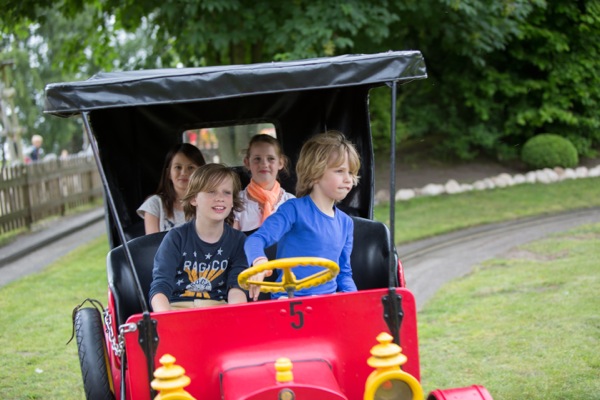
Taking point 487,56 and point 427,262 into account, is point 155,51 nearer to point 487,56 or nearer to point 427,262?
point 427,262

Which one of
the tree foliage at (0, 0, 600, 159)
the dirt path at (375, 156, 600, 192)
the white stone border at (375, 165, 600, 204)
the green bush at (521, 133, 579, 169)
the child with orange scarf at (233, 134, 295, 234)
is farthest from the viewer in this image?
the green bush at (521, 133, 579, 169)

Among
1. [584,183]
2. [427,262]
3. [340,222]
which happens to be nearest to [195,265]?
[340,222]

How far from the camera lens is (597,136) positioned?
16.7 meters

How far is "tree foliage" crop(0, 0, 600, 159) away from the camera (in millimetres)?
10344

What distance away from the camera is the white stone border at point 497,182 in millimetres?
14562

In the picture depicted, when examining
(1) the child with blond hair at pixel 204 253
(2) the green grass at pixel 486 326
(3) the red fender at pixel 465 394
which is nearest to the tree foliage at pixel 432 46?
(2) the green grass at pixel 486 326

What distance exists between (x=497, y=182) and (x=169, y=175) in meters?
11.1

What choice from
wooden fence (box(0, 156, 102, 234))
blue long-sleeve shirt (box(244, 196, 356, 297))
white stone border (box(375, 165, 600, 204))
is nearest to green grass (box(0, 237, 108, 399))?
blue long-sleeve shirt (box(244, 196, 356, 297))

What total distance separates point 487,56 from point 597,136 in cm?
281

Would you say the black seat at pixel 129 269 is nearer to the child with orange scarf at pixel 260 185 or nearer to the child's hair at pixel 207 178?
the child's hair at pixel 207 178

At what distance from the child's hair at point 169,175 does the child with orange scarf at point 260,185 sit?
329 millimetres

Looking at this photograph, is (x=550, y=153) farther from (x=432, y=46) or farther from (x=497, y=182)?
(x=432, y=46)

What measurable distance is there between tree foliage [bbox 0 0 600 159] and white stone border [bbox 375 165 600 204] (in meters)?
1.03

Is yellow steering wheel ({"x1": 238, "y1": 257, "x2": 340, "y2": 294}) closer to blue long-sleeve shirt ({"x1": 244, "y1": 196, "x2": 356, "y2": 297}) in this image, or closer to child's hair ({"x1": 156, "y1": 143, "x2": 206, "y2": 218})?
blue long-sleeve shirt ({"x1": 244, "y1": 196, "x2": 356, "y2": 297})
